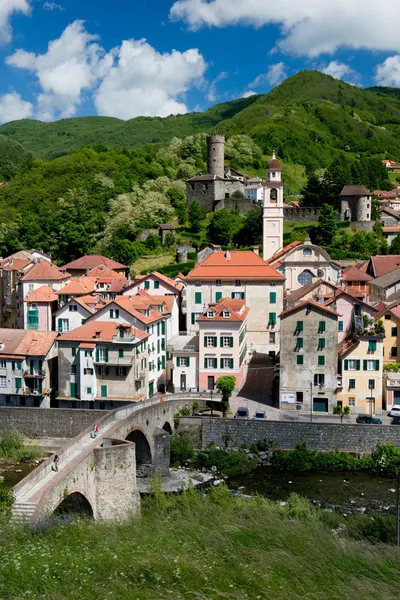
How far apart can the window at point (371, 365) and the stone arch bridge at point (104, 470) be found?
14133 millimetres

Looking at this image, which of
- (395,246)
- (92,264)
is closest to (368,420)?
(395,246)

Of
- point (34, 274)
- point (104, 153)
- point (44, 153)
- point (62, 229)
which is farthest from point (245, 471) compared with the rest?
point (44, 153)

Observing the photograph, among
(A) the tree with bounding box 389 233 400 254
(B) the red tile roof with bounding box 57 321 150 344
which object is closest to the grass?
(B) the red tile roof with bounding box 57 321 150 344

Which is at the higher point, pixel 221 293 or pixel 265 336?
pixel 221 293

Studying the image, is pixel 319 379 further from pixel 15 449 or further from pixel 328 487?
pixel 15 449

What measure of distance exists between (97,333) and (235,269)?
15.1m

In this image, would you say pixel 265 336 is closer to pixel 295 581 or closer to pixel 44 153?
pixel 295 581

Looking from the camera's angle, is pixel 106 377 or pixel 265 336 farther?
pixel 265 336

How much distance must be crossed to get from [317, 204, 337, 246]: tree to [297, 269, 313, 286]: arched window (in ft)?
54.1

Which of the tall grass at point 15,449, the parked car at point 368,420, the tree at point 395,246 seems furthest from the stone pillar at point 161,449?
the tree at point 395,246

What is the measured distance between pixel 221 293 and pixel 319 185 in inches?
1491

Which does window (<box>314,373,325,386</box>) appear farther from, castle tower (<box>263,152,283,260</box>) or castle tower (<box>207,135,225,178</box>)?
castle tower (<box>207,135,225,178</box>)

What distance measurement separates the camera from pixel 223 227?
8056 centimetres

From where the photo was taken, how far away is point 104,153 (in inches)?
4395
